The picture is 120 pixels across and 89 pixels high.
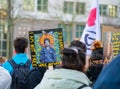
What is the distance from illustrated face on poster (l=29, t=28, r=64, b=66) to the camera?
237 inches

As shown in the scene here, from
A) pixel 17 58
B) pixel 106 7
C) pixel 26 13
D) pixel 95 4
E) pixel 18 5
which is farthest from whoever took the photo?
pixel 106 7

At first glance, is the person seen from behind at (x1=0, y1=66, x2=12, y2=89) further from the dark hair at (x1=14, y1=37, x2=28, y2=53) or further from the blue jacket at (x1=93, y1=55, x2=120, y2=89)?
the blue jacket at (x1=93, y1=55, x2=120, y2=89)

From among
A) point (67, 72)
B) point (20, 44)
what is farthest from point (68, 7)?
point (67, 72)

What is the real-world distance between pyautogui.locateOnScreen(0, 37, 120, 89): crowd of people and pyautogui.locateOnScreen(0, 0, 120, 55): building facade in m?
39.5

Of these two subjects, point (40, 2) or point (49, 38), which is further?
point (40, 2)

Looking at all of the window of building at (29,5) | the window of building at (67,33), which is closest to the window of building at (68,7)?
the window of building at (67,33)

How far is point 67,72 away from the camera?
3.63m

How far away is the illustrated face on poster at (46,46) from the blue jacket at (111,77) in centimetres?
322

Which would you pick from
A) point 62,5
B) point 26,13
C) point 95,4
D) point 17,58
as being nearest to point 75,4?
point 62,5

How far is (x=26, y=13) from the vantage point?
47.9 m

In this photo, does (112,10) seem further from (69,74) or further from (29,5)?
(69,74)

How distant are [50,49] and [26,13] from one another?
4204 centimetres

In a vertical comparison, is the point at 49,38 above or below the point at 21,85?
above

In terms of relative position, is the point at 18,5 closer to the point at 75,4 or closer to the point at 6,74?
the point at 75,4
